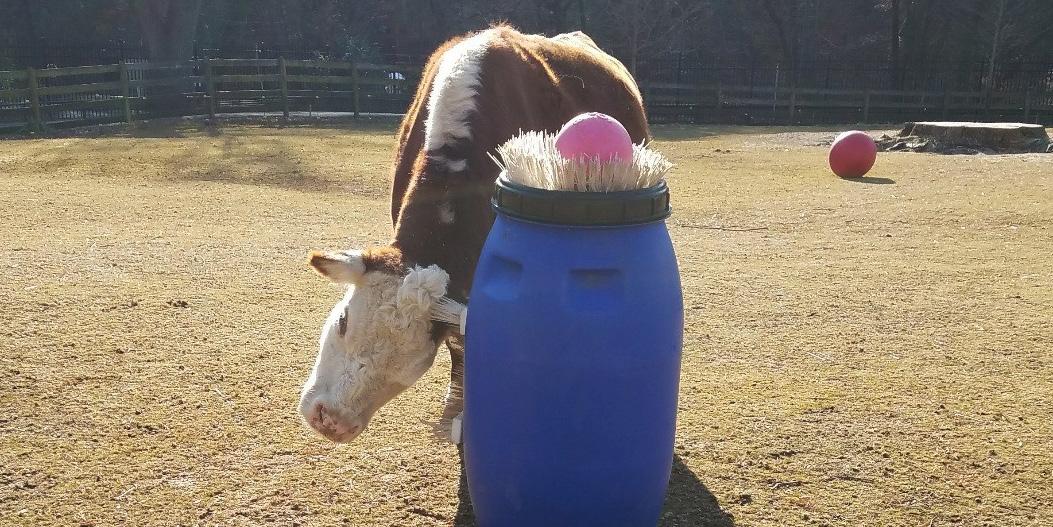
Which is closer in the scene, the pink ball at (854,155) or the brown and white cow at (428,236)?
the brown and white cow at (428,236)

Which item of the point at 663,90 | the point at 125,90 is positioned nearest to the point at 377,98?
the point at 125,90

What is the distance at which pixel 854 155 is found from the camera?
33.1 feet

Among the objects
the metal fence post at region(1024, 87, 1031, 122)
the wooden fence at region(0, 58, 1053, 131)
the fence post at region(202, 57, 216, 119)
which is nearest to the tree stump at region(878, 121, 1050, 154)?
the wooden fence at region(0, 58, 1053, 131)

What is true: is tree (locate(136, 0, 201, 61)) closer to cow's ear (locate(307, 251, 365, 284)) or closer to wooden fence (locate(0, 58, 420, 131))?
wooden fence (locate(0, 58, 420, 131))

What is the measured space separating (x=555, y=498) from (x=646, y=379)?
15.5 inches

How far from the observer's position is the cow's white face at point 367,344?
2.51 meters

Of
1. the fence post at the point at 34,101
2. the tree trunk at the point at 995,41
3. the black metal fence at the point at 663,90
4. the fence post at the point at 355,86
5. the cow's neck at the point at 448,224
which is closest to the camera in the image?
the cow's neck at the point at 448,224

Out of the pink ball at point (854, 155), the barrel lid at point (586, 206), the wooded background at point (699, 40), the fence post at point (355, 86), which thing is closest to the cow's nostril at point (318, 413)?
the barrel lid at point (586, 206)

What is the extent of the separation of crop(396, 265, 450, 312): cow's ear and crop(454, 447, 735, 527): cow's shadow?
1.96 feet

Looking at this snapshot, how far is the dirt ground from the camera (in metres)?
2.76

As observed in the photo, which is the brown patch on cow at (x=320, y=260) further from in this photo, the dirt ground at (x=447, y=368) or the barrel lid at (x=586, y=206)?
the dirt ground at (x=447, y=368)

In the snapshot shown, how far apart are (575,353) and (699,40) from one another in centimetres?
2686

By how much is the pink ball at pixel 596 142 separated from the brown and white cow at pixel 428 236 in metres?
0.69

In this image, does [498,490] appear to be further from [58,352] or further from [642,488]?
[58,352]
